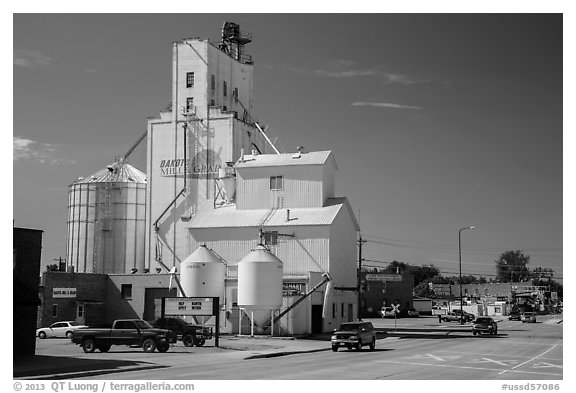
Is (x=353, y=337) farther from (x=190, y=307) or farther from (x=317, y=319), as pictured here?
(x=317, y=319)

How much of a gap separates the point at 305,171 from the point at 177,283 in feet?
48.3

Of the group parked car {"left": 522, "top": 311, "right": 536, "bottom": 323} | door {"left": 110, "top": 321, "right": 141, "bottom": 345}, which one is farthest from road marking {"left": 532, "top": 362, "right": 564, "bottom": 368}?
parked car {"left": 522, "top": 311, "right": 536, "bottom": 323}

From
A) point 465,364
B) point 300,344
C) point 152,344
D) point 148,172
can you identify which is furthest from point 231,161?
point 465,364

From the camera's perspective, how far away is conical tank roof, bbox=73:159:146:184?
86.3m

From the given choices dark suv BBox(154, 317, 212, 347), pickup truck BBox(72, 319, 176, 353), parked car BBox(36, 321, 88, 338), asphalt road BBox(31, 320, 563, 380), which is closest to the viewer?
Result: asphalt road BBox(31, 320, 563, 380)

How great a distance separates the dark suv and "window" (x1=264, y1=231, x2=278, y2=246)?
626 inches

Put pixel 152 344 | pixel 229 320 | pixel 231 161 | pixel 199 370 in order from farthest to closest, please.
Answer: pixel 231 161 < pixel 229 320 < pixel 152 344 < pixel 199 370

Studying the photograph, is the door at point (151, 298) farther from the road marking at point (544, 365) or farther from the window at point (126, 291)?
the road marking at point (544, 365)

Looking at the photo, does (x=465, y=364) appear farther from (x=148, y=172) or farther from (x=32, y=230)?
(x=148, y=172)

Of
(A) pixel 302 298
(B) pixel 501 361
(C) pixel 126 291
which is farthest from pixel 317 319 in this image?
(B) pixel 501 361

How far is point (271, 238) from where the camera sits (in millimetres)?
65688

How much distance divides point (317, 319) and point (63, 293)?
2237 centimetres

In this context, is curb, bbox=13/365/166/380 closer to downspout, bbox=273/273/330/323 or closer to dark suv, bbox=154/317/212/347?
dark suv, bbox=154/317/212/347

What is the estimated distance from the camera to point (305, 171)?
68688mm
